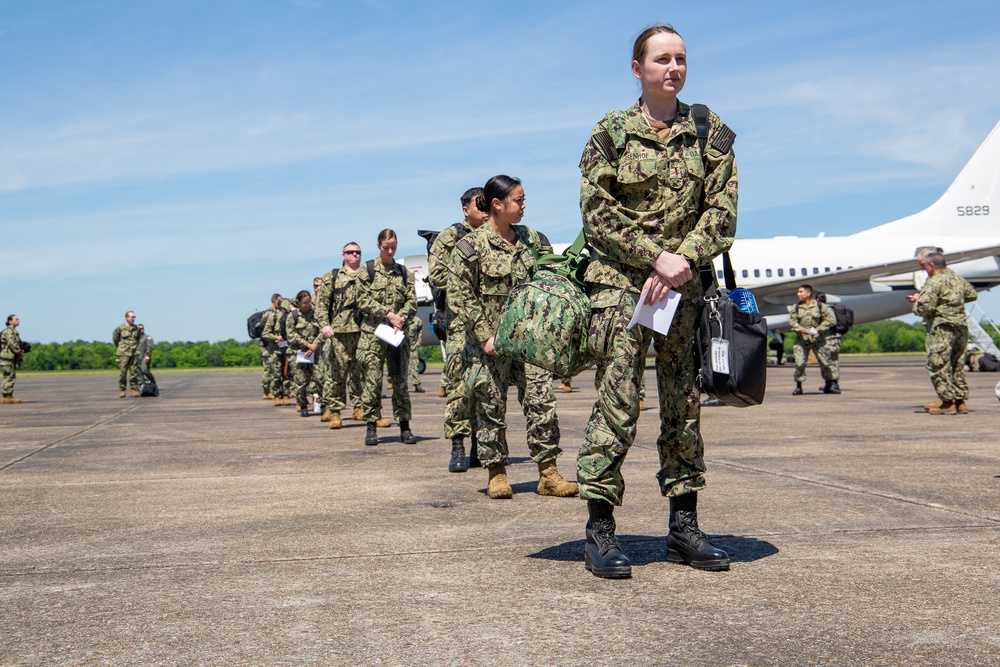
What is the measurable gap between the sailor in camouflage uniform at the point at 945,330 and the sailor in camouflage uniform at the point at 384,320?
6.41 m

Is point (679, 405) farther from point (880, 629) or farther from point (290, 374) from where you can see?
point (290, 374)

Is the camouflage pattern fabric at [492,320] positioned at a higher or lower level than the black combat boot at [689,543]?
higher

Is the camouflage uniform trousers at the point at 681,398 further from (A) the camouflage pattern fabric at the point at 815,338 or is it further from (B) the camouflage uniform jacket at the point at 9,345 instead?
(B) the camouflage uniform jacket at the point at 9,345

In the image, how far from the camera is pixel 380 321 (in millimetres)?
10430

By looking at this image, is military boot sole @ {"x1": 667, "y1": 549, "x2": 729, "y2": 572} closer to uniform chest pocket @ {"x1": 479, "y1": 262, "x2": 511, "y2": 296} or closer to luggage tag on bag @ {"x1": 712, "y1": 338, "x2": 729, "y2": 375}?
luggage tag on bag @ {"x1": 712, "y1": 338, "x2": 729, "y2": 375}

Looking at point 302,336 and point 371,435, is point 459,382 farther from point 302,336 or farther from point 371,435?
point 302,336

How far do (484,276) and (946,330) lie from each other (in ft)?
25.9

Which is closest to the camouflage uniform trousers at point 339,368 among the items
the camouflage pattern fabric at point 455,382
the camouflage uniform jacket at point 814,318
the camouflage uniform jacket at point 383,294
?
the camouflage uniform jacket at point 383,294

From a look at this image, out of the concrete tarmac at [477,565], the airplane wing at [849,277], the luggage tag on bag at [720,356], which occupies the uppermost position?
the airplane wing at [849,277]

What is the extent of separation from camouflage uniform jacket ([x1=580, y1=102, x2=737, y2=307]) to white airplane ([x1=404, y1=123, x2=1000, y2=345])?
2230 cm

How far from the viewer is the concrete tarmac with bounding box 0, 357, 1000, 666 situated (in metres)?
3.21

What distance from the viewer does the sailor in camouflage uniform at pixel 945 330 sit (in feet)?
41.4

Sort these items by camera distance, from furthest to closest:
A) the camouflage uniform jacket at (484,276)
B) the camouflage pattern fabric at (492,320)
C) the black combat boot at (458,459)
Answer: the black combat boot at (458,459), the camouflage uniform jacket at (484,276), the camouflage pattern fabric at (492,320)

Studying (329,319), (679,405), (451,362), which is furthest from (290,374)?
(679,405)
